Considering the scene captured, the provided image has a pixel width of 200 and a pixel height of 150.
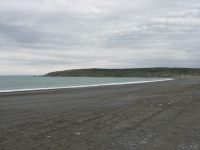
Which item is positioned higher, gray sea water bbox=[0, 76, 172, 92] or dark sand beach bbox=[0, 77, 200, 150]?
dark sand beach bbox=[0, 77, 200, 150]

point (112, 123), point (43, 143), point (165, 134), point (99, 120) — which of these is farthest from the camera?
point (99, 120)

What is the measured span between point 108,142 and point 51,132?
1.93 metres

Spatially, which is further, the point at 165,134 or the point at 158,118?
the point at 158,118

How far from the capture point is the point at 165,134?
6238 millimetres

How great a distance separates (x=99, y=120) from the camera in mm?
8195

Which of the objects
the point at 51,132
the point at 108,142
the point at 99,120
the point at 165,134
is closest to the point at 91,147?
the point at 108,142

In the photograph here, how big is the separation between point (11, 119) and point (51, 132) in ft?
9.43

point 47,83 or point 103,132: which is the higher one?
point 103,132

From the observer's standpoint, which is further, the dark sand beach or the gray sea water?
the gray sea water

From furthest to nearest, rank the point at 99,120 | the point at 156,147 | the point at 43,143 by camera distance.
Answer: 1. the point at 99,120
2. the point at 43,143
3. the point at 156,147

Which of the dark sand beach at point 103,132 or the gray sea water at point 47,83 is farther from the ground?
the dark sand beach at point 103,132

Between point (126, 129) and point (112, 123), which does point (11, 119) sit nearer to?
point (112, 123)

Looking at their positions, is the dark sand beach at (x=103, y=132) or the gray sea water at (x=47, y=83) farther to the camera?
the gray sea water at (x=47, y=83)

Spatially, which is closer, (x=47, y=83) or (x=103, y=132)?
(x=103, y=132)
